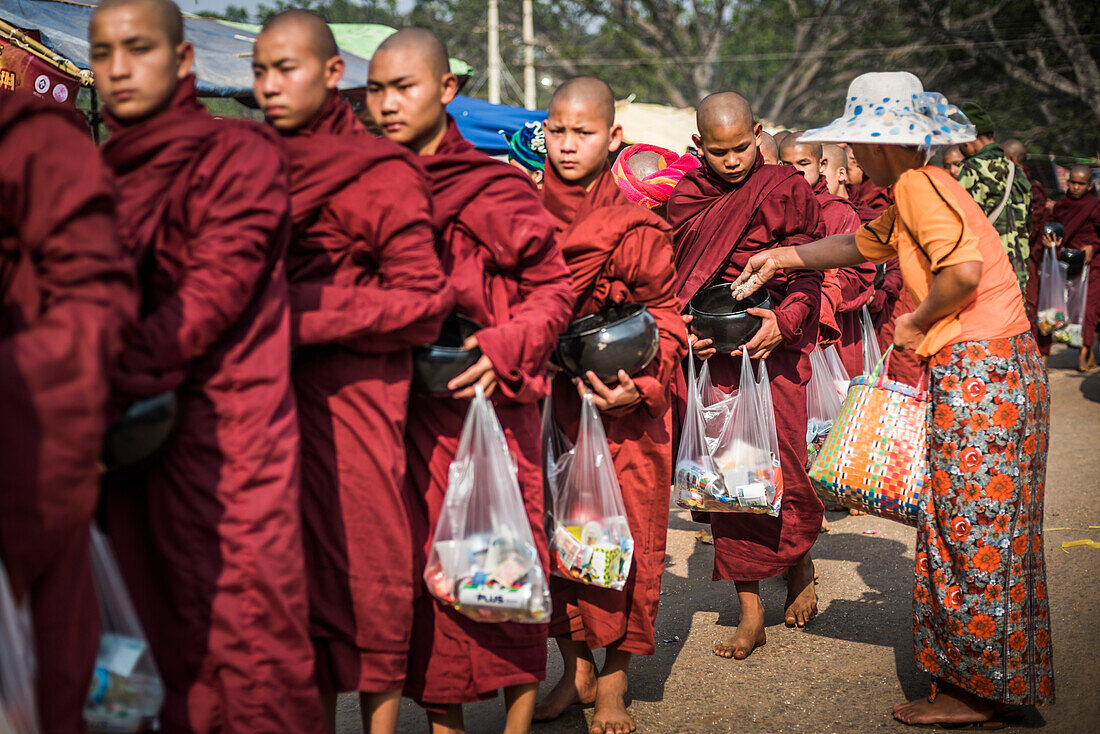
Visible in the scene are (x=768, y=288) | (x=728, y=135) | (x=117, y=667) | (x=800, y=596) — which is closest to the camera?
(x=117, y=667)

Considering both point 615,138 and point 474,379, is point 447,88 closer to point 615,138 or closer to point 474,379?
point 615,138

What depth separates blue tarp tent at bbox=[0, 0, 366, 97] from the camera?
22.2ft

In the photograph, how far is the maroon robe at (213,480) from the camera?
2.23 meters

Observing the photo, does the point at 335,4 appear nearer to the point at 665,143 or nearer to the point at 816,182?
the point at 665,143

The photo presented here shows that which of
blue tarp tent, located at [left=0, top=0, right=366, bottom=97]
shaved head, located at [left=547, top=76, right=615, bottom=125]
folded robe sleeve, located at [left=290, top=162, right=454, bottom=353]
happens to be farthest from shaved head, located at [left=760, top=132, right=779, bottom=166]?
folded robe sleeve, located at [left=290, top=162, right=454, bottom=353]

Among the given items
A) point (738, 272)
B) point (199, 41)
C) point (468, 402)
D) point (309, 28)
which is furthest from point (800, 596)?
point (199, 41)

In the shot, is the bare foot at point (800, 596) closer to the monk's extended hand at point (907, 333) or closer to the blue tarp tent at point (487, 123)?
the monk's extended hand at point (907, 333)

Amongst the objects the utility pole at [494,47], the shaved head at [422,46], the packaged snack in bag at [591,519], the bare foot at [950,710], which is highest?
the utility pole at [494,47]

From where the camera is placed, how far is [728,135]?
4242mm

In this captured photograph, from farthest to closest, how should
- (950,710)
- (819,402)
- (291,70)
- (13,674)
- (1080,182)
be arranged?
(1080,182) → (819,402) → (950,710) → (291,70) → (13,674)

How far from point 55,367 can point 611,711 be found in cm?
228

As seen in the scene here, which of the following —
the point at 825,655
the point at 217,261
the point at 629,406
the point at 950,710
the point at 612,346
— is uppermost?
the point at 217,261

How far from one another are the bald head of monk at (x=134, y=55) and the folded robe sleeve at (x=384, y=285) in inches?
19.1

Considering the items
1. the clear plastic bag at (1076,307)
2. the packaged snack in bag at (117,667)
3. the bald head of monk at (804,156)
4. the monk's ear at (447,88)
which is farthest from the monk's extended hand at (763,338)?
the clear plastic bag at (1076,307)
